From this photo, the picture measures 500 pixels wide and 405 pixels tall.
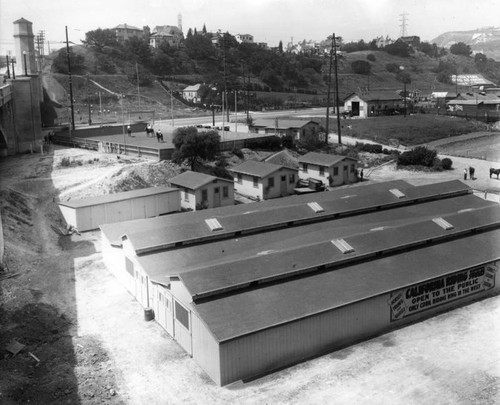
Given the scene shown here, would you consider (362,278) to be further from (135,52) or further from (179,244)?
(135,52)

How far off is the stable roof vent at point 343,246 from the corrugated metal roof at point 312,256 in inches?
6.5

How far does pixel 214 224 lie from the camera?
29.4 m

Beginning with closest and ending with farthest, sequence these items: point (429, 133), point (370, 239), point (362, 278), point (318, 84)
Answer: point (362, 278) < point (370, 239) < point (429, 133) < point (318, 84)

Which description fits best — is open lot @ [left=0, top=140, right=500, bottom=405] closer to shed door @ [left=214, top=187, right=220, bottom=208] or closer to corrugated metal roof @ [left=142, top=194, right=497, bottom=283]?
corrugated metal roof @ [left=142, top=194, right=497, bottom=283]

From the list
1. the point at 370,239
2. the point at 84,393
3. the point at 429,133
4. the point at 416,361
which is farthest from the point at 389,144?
the point at 84,393

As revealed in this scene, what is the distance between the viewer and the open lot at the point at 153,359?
18.2 meters

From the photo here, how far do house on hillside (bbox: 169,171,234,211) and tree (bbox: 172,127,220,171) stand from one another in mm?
7214

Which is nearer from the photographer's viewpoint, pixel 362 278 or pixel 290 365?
pixel 290 365

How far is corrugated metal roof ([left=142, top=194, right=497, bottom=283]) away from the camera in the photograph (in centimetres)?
2539

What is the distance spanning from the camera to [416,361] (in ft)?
66.7

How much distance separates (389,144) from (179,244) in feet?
176

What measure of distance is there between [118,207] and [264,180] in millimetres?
13306

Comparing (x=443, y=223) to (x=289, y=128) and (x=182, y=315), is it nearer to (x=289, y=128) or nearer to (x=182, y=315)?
(x=182, y=315)

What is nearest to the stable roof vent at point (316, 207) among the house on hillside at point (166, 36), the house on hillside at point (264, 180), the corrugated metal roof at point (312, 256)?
the corrugated metal roof at point (312, 256)
